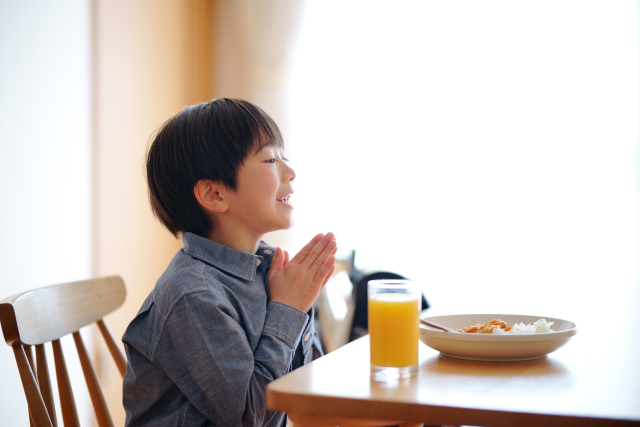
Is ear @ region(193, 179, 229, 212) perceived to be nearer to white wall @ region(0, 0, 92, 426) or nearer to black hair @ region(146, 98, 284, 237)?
black hair @ region(146, 98, 284, 237)

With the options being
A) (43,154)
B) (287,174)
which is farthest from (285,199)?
(43,154)

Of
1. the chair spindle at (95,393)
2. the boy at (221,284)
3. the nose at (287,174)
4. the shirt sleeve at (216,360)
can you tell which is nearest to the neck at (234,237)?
the boy at (221,284)

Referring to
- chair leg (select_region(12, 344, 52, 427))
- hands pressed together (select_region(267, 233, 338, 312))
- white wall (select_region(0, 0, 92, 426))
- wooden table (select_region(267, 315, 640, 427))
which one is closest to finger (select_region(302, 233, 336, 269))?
hands pressed together (select_region(267, 233, 338, 312))

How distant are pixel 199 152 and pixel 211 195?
81mm

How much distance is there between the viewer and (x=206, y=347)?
73cm

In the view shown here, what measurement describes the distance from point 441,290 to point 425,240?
0.23 meters

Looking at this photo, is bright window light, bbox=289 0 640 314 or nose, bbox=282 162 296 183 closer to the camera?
nose, bbox=282 162 296 183

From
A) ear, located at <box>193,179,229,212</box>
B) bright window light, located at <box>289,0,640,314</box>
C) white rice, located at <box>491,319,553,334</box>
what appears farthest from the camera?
bright window light, located at <box>289,0,640,314</box>

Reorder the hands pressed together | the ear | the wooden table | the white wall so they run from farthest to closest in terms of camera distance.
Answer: the white wall < the ear < the hands pressed together < the wooden table

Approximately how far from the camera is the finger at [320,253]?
88 centimetres

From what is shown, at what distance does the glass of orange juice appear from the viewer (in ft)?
1.92

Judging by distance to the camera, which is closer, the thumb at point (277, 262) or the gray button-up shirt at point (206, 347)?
the gray button-up shirt at point (206, 347)

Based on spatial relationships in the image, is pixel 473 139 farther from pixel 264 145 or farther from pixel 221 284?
A: pixel 221 284

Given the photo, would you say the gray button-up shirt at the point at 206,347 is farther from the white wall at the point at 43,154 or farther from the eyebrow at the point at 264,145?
the white wall at the point at 43,154
